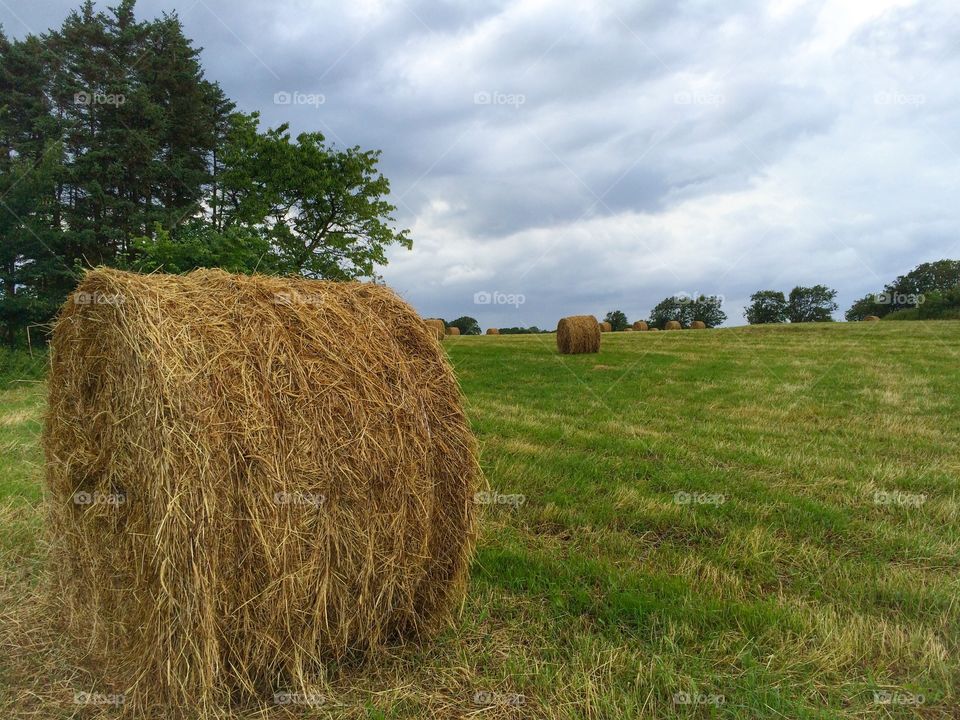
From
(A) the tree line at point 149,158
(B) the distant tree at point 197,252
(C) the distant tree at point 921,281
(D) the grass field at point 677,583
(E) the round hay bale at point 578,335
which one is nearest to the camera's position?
(D) the grass field at point 677,583

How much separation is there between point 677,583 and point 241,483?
3.29 meters

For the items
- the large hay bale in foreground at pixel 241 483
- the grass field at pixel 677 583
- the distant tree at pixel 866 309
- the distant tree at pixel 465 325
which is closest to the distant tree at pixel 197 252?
the grass field at pixel 677 583

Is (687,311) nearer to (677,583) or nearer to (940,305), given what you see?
(940,305)

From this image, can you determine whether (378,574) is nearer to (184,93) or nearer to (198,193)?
(198,193)

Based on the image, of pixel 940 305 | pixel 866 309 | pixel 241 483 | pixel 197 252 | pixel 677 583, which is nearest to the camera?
pixel 241 483

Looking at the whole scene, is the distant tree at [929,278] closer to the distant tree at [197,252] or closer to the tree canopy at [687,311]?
the tree canopy at [687,311]

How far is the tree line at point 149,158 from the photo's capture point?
3100cm

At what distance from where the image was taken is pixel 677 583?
4395mm

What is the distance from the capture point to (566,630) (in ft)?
12.9

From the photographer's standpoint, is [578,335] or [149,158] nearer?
[578,335]

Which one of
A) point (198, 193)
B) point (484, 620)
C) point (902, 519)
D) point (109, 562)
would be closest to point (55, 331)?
point (109, 562)

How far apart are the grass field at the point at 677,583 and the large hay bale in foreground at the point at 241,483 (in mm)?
Result: 419

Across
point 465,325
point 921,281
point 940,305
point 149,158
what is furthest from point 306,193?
point 921,281

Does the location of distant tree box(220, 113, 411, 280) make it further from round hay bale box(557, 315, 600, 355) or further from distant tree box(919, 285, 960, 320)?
distant tree box(919, 285, 960, 320)
